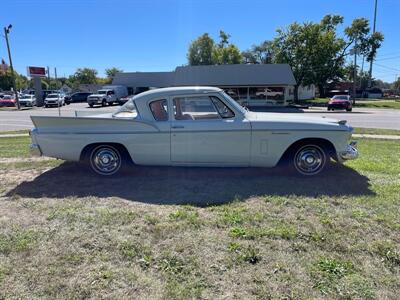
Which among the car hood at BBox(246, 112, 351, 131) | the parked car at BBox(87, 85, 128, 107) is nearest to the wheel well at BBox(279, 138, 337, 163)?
the car hood at BBox(246, 112, 351, 131)

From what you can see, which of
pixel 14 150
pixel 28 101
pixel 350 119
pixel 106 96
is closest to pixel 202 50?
pixel 106 96

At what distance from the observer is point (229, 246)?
331 cm

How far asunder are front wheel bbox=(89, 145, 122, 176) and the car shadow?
Result: 18 cm

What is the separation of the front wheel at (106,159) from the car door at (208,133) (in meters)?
1.09

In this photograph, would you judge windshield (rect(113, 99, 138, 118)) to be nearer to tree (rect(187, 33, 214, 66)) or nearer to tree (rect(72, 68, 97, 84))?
tree (rect(187, 33, 214, 66))

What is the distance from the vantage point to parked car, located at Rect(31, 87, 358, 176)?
17.6ft

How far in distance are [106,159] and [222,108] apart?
2350 millimetres

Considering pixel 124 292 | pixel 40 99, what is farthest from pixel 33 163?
pixel 40 99

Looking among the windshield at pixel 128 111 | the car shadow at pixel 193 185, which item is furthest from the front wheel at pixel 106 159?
the windshield at pixel 128 111

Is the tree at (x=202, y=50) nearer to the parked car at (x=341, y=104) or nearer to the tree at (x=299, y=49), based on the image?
the tree at (x=299, y=49)

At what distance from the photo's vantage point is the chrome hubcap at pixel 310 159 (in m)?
5.56

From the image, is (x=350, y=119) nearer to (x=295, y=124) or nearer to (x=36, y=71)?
(x=295, y=124)

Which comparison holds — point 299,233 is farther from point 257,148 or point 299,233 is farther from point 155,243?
point 257,148

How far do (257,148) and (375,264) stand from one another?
2.73 m
